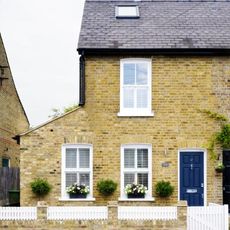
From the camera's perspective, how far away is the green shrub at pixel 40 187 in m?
23.2

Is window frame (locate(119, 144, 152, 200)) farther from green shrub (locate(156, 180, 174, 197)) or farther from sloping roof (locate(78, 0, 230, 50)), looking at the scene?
sloping roof (locate(78, 0, 230, 50))

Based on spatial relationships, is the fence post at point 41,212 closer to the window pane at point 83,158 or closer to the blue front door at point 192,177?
the window pane at point 83,158

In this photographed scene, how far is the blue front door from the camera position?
23.6m

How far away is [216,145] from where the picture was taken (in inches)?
932

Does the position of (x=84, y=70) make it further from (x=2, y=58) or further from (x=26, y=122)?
(x=26, y=122)

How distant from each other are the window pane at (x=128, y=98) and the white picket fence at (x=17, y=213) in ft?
20.7

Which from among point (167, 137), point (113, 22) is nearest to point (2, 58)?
point (113, 22)

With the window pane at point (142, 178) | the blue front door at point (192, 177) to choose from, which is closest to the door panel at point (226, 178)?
the blue front door at point (192, 177)

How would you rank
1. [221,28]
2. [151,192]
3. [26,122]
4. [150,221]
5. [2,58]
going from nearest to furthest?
[150,221] < [151,192] < [221,28] < [2,58] < [26,122]

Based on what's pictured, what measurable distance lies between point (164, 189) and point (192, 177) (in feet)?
3.97

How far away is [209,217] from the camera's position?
1897 cm

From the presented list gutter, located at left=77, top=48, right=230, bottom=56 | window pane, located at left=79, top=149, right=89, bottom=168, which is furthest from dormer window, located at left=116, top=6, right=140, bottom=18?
window pane, located at left=79, top=149, right=89, bottom=168

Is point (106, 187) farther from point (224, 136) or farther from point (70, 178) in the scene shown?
point (224, 136)

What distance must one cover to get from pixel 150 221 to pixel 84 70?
7047mm
